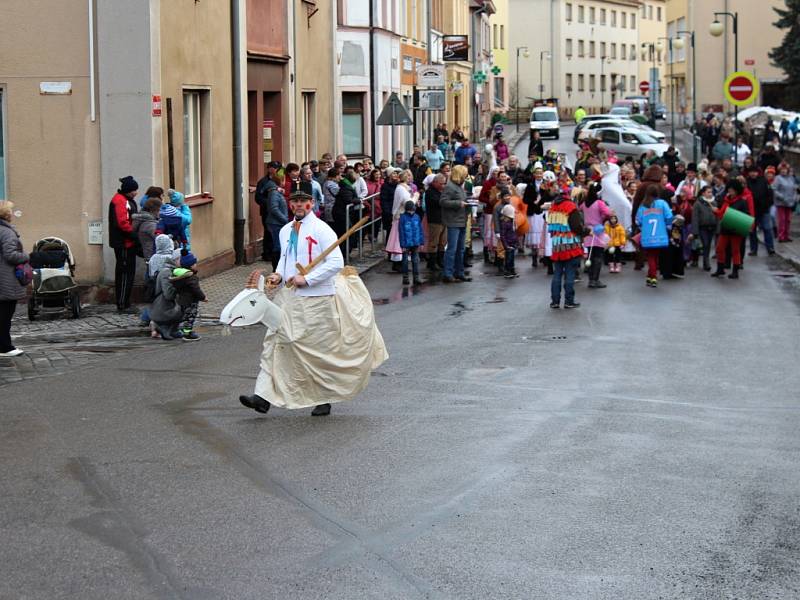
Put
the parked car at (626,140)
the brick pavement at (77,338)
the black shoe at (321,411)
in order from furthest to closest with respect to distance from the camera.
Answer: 1. the parked car at (626,140)
2. the brick pavement at (77,338)
3. the black shoe at (321,411)

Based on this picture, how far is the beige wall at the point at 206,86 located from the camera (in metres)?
19.8

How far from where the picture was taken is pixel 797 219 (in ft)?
111

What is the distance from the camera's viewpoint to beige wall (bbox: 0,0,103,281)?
61.6 ft

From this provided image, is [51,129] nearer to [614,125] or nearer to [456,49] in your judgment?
[456,49]

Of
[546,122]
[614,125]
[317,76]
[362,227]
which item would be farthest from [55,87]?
[546,122]

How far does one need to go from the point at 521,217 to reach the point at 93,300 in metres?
7.92

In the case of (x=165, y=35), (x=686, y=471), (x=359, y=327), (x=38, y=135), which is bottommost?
(x=686, y=471)

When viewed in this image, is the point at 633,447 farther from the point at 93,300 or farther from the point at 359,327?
the point at 93,300

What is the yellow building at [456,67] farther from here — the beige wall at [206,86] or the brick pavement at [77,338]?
the brick pavement at [77,338]

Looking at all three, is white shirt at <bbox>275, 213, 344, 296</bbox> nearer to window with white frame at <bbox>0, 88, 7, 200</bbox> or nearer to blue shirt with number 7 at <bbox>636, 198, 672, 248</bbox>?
window with white frame at <bbox>0, 88, 7, 200</bbox>

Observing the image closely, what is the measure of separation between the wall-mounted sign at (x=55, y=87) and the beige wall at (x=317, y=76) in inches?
394

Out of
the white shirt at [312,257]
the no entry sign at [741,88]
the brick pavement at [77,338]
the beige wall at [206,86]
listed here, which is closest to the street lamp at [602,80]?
the no entry sign at [741,88]

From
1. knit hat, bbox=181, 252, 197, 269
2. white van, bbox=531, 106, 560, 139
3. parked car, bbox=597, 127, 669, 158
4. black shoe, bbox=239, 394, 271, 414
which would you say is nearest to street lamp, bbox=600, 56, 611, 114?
white van, bbox=531, 106, 560, 139

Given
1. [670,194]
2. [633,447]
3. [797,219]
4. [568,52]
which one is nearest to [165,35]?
[670,194]
